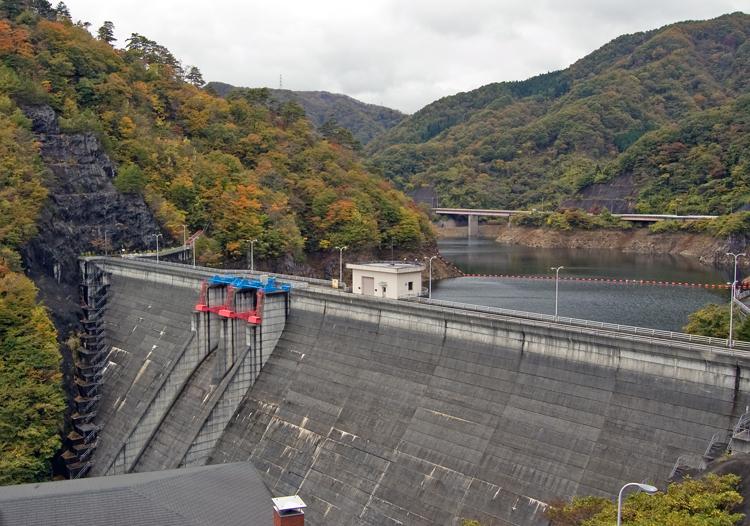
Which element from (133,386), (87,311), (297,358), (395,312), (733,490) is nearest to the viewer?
(733,490)

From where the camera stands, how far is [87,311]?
202 ft

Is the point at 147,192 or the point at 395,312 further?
the point at 147,192

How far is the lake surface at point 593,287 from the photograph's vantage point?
256 feet

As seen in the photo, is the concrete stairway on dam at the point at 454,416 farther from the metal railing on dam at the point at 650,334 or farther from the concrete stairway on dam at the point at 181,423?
the concrete stairway on dam at the point at 181,423

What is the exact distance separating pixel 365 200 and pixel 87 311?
181 ft

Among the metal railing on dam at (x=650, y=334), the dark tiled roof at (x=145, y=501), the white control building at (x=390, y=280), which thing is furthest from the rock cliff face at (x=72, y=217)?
the metal railing on dam at (x=650, y=334)

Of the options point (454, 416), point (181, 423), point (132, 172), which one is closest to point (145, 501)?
point (454, 416)

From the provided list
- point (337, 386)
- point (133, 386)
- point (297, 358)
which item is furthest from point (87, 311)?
point (337, 386)

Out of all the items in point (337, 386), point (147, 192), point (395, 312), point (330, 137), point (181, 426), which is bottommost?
point (181, 426)

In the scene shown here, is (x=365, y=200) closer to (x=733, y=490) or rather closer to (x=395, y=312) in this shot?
(x=395, y=312)

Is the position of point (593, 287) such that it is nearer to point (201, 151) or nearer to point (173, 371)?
point (201, 151)

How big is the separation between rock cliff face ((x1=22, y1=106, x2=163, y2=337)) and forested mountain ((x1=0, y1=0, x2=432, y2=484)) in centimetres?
23

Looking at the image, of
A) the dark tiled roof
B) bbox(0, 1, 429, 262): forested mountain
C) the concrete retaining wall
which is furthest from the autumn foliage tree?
bbox(0, 1, 429, 262): forested mountain

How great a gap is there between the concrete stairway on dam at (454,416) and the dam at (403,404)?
7 centimetres
